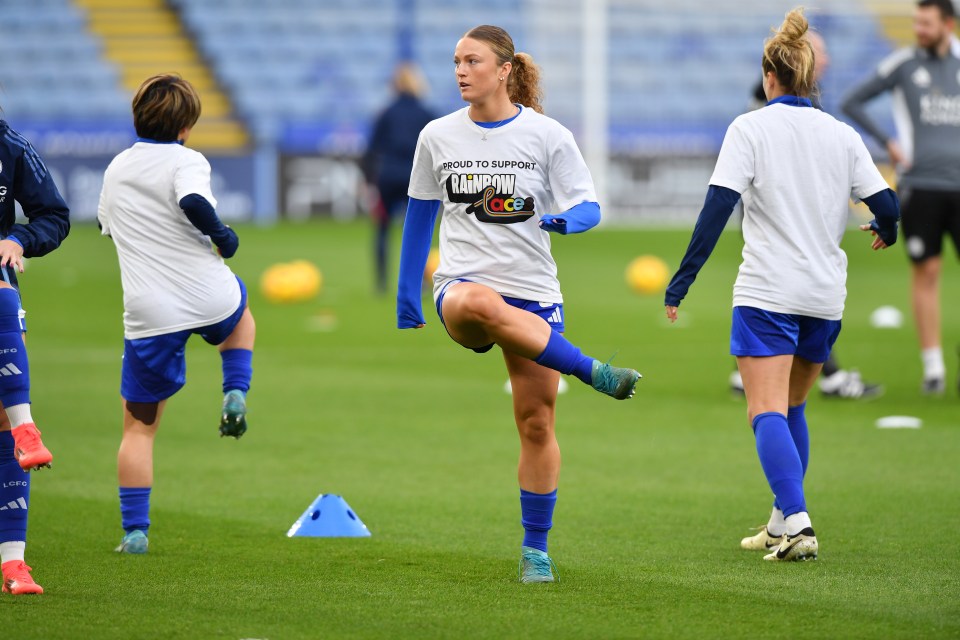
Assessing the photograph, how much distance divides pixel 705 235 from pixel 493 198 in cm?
89

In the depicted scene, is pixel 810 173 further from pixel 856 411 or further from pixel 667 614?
pixel 856 411

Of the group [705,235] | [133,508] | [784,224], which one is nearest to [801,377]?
[784,224]

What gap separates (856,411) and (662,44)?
2357 cm

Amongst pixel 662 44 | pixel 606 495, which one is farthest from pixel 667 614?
pixel 662 44

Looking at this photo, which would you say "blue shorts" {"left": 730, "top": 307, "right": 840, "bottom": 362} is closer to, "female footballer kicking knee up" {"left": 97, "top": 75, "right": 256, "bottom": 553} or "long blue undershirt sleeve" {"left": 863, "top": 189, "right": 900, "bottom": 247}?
"long blue undershirt sleeve" {"left": 863, "top": 189, "right": 900, "bottom": 247}

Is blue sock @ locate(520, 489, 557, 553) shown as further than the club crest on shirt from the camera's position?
Yes

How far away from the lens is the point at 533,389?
5.14m

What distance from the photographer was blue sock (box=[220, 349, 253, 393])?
19.3 ft

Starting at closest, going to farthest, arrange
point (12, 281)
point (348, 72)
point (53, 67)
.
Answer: point (12, 281), point (53, 67), point (348, 72)

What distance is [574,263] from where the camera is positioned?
2119 cm

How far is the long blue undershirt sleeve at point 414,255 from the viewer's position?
210 inches

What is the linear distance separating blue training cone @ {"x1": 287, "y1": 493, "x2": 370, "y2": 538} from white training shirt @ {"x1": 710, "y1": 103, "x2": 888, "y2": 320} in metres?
1.83

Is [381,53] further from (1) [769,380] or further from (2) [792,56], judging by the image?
(1) [769,380]

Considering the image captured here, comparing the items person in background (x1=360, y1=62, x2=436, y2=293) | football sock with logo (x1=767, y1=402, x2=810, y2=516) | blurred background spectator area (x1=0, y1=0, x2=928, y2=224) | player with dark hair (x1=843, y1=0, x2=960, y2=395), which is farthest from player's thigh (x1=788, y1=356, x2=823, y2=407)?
blurred background spectator area (x1=0, y1=0, x2=928, y2=224)
